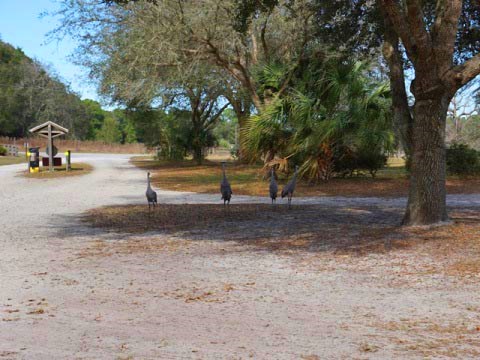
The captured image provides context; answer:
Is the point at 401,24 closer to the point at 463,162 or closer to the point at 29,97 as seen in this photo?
the point at 463,162

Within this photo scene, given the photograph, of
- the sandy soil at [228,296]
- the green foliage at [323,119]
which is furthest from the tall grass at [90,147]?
the sandy soil at [228,296]

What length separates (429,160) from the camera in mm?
9172

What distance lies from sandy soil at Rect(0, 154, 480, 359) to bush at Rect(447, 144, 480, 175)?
40.7 feet

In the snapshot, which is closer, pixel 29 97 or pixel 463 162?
pixel 463 162

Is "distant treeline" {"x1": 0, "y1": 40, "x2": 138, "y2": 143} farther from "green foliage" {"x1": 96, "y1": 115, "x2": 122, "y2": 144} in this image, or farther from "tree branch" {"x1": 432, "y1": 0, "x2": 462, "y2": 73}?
"tree branch" {"x1": 432, "y1": 0, "x2": 462, "y2": 73}

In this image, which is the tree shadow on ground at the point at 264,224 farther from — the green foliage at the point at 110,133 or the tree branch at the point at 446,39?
the green foliage at the point at 110,133

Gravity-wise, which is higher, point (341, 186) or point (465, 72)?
point (465, 72)

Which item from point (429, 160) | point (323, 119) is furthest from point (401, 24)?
point (323, 119)

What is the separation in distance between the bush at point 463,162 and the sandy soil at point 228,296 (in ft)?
40.7

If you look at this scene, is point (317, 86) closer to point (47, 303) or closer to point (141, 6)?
point (141, 6)

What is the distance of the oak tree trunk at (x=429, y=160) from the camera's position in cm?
912

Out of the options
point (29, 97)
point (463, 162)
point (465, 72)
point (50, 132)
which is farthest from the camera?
point (29, 97)

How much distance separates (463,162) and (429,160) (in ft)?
43.5

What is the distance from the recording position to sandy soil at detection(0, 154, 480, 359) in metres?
4.19
